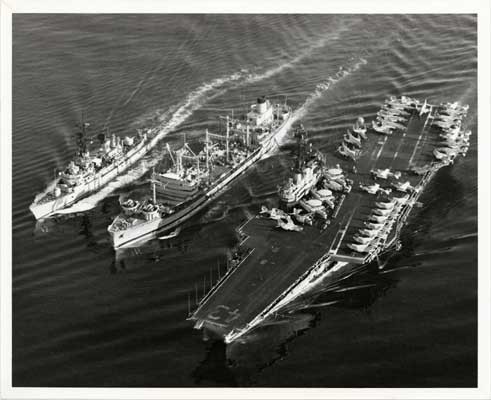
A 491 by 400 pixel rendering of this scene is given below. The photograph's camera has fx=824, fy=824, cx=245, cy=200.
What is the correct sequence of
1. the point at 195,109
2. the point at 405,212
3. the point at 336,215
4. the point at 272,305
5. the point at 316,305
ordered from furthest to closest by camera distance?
the point at 195,109, the point at 405,212, the point at 336,215, the point at 316,305, the point at 272,305

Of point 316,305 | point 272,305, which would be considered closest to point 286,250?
point 316,305

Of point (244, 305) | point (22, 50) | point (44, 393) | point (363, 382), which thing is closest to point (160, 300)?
point (244, 305)

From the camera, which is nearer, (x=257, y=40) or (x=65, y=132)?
(x=65, y=132)

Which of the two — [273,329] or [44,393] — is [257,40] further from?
[44,393]

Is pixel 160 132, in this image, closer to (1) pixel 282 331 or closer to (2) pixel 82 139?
(2) pixel 82 139

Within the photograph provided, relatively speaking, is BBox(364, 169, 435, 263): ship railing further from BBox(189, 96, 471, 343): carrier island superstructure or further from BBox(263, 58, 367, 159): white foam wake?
BBox(263, 58, 367, 159): white foam wake
